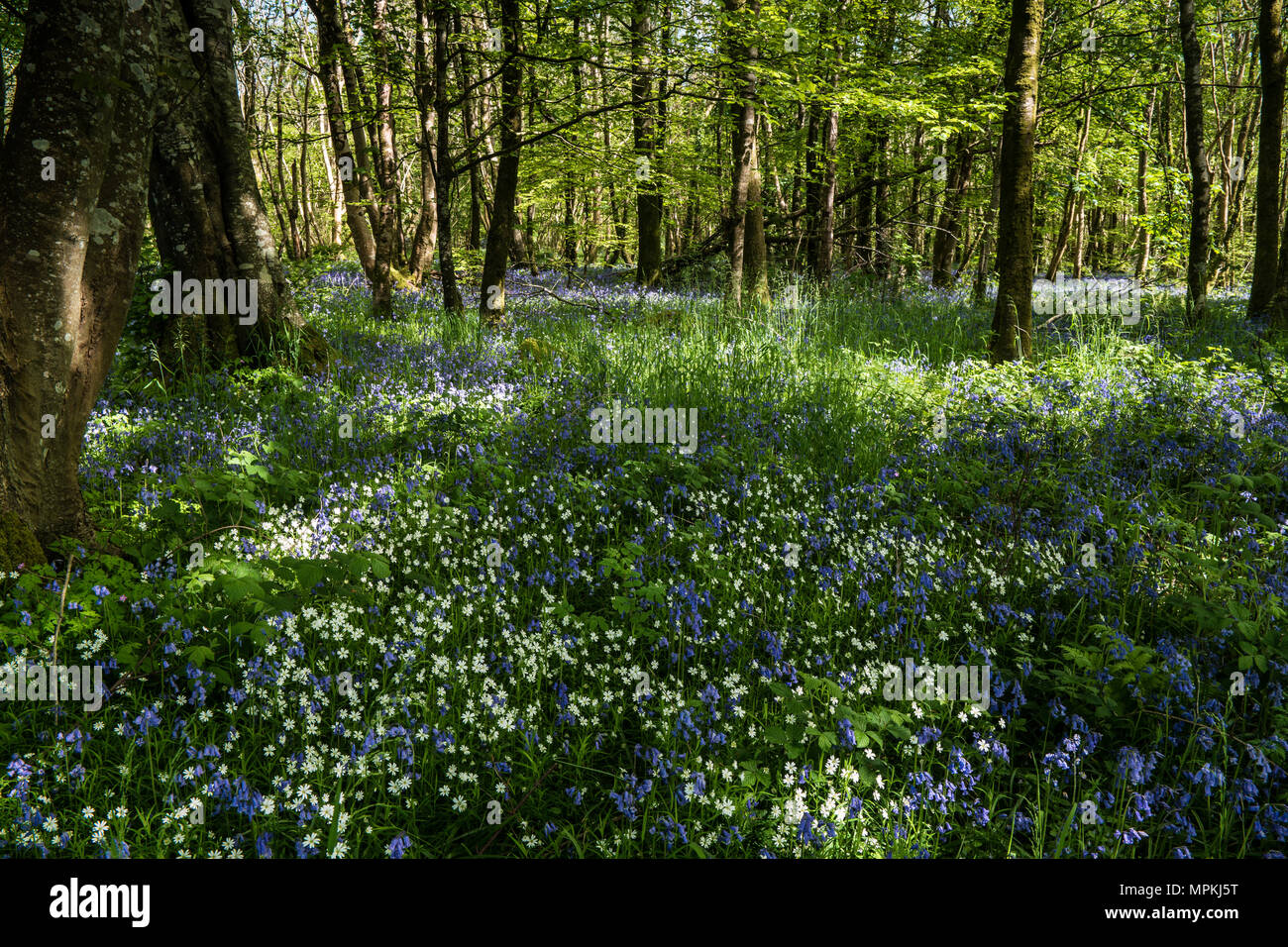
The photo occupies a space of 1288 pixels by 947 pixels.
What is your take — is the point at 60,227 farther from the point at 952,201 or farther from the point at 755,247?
the point at 952,201

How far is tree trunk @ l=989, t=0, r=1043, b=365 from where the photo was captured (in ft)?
25.1

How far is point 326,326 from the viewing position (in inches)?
376

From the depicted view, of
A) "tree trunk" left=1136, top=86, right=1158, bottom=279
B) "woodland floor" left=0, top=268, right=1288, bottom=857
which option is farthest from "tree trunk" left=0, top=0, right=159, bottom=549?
"tree trunk" left=1136, top=86, right=1158, bottom=279

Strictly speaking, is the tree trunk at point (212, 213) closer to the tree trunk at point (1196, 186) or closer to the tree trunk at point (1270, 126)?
the tree trunk at point (1196, 186)

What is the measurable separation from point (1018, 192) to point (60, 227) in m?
8.63

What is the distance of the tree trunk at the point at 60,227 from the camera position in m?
3.40

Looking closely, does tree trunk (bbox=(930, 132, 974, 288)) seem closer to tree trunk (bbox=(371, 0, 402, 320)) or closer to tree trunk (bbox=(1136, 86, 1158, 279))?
tree trunk (bbox=(1136, 86, 1158, 279))

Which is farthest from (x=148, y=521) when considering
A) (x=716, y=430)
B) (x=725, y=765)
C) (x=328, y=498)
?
(x=716, y=430)

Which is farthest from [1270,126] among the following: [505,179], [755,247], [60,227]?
[60,227]

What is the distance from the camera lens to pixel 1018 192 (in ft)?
26.0

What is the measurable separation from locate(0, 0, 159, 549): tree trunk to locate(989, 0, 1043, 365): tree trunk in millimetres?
8005

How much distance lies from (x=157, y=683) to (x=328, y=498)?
1.67m
